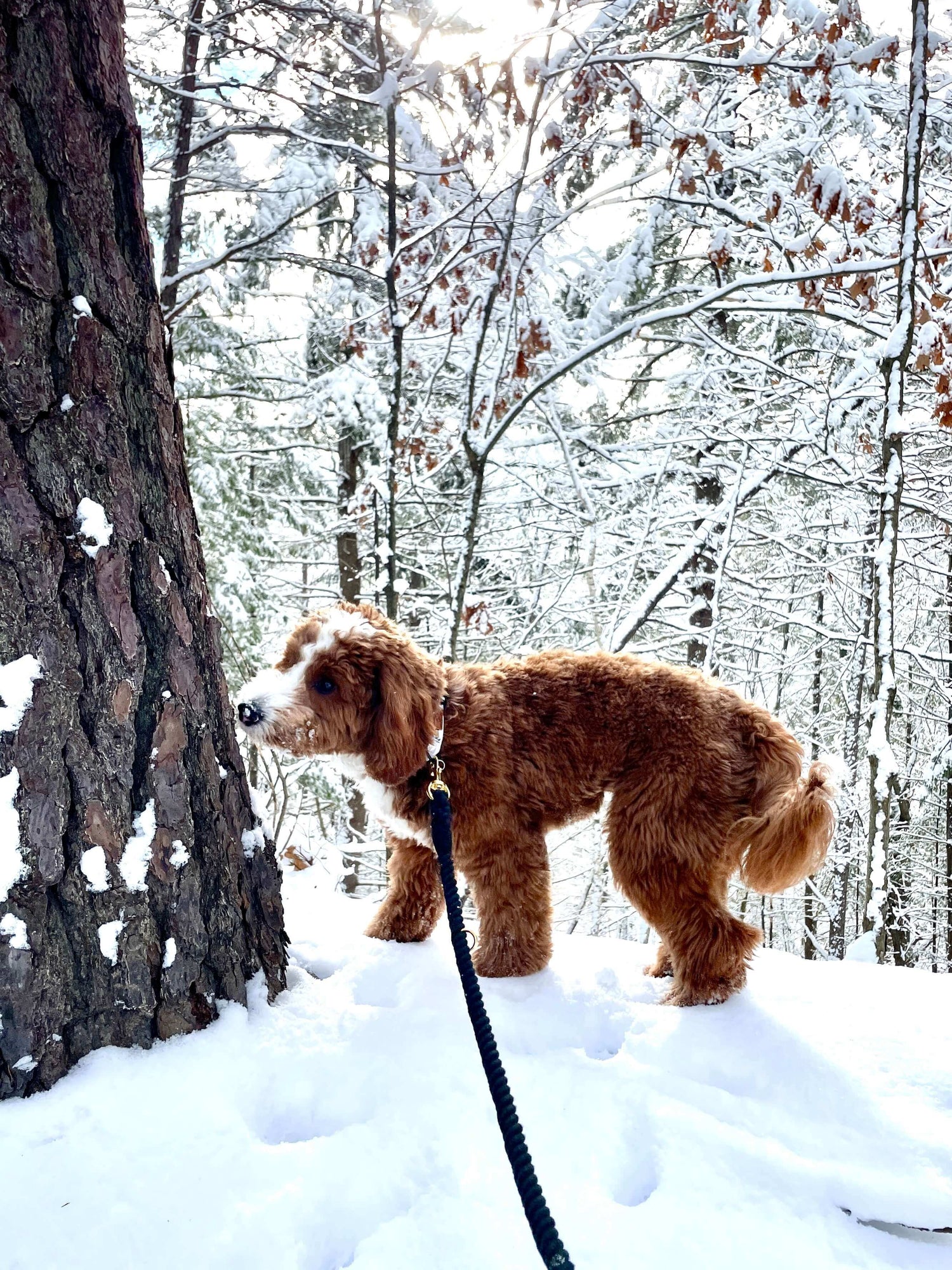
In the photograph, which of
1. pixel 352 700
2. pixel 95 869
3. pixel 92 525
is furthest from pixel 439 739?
pixel 92 525

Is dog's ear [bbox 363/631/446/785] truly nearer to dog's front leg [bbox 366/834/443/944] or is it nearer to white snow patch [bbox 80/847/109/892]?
dog's front leg [bbox 366/834/443/944]

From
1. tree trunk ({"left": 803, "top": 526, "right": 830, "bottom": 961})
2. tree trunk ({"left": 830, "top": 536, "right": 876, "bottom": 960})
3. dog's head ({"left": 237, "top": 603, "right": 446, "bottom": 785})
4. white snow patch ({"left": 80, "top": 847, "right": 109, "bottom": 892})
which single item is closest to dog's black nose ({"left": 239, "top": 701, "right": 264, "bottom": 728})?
dog's head ({"left": 237, "top": 603, "right": 446, "bottom": 785})

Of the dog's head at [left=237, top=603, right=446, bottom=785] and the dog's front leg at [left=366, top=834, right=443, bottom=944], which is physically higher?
the dog's head at [left=237, top=603, right=446, bottom=785]

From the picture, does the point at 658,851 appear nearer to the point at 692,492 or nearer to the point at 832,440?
the point at 832,440

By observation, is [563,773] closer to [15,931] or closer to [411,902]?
[411,902]

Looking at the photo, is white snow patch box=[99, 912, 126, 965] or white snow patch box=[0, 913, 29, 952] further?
white snow patch box=[99, 912, 126, 965]

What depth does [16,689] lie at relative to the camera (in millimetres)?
1682

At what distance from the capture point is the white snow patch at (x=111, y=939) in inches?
70.4

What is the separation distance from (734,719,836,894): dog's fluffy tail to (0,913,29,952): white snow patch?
209 cm

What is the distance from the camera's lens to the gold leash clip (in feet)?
7.76

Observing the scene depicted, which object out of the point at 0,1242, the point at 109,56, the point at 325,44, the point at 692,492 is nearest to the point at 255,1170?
the point at 0,1242

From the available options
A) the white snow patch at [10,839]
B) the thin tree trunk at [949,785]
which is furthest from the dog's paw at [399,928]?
the thin tree trunk at [949,785]

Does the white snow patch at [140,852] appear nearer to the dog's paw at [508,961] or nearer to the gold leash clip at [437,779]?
the gold leash clip at [437,779]

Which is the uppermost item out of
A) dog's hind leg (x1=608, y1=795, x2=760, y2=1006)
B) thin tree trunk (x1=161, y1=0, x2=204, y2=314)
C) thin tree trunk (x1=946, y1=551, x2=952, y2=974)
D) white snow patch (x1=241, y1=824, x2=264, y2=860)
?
thin tree trunk (x1=161, y1=0, x2=204, y2=314)
